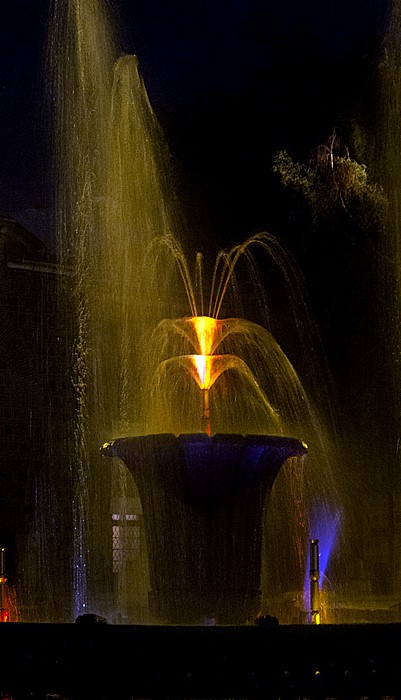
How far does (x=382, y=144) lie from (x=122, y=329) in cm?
481

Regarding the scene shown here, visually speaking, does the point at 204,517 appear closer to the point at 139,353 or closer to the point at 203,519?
the point at 203,519

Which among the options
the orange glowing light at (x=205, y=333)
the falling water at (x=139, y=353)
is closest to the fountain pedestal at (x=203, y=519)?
the orange glowing light at (x=205, y=333)

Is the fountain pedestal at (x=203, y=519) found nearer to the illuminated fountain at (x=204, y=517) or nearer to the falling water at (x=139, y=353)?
the illuminated fountain at (x=204, y=517)

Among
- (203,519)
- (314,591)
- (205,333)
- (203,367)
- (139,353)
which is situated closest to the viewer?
(203,519)

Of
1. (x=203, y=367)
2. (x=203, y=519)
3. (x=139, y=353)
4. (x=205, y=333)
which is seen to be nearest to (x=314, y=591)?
(x=203, y=519)

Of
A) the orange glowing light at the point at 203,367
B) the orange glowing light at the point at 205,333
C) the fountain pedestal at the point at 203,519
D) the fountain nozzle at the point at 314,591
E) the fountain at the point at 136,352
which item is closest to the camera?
the fountain pedestal at the point at 203,519

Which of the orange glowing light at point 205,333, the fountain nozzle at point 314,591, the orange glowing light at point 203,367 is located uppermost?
the orange glowing light at point 205,333

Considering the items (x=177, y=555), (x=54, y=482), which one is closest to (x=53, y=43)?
(x=54, y=482)

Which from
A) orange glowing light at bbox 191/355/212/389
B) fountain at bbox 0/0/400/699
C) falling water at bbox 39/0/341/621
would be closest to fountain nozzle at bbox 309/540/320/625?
fountain at bbox 0/0/400/699

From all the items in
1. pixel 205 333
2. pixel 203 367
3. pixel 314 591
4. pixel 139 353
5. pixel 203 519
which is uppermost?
pixel 139 353

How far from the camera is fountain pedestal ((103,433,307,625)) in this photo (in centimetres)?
973

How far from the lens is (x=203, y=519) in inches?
388

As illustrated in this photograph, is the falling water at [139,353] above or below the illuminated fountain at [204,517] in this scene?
above

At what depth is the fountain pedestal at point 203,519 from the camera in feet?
31.9
